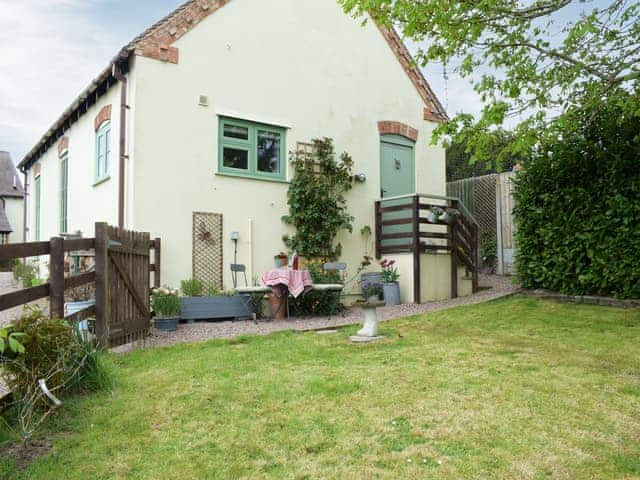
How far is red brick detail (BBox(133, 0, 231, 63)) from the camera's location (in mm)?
9156

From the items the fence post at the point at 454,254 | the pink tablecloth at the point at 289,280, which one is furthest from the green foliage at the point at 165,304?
the fence post at the point at 454,254

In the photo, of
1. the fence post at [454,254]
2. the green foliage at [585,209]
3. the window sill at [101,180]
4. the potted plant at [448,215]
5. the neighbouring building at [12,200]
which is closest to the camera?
the green foliage at [585,209]

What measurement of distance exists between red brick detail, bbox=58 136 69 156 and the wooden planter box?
286 inches

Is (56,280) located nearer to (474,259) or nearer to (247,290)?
(247,290)

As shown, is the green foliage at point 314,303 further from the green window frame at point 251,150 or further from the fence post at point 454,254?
the fence post at point 454,254

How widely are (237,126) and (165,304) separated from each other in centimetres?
399

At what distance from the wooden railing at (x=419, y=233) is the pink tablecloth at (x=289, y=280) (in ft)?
9.27

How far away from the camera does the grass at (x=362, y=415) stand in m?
2.95

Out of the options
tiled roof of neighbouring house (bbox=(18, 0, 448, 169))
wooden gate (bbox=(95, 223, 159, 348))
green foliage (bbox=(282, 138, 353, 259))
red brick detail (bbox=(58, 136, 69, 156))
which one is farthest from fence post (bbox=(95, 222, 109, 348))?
red brick detail (bbox=(58, 136, 69, 156))

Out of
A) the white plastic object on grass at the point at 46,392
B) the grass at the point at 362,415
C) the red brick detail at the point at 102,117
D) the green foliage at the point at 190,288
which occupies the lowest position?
the grass at the point at 362,415

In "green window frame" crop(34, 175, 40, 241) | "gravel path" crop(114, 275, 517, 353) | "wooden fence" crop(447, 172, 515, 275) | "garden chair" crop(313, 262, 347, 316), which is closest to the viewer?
"gravel path" crop(114, 275, 517, 353)

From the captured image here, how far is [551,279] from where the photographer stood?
9.64m

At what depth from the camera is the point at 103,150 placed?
10.8 m

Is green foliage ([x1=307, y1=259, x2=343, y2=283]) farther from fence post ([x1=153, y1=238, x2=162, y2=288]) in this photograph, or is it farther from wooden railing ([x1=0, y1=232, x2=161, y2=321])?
wooden railing ([x1=0, y1=232, x2=161, y2=321])
